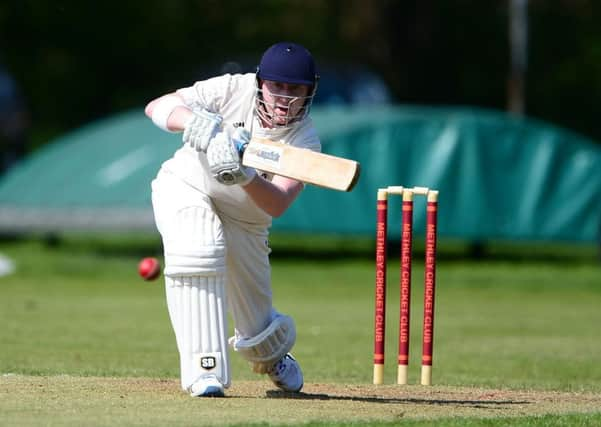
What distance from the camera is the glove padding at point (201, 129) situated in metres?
6.57

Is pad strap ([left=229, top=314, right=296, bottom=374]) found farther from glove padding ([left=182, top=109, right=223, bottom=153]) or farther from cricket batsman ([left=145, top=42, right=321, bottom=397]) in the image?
glove padding ([left=182, top=109, right=223, bottom=153])

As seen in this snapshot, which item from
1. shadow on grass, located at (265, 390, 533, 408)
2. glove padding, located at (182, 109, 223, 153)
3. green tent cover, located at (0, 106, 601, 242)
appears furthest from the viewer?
green tent cover, located at (0, 106, 601, 242)

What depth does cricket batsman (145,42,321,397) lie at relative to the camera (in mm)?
6680

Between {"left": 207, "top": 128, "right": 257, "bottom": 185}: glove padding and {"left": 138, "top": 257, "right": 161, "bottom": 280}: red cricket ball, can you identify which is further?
{"left": 138, "top": 257, "right": 161, "bottom": 280}: red cricket ball

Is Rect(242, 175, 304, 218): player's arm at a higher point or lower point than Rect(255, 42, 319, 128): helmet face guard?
lower

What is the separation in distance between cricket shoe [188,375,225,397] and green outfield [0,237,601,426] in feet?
0.23

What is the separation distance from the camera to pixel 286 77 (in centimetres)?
674

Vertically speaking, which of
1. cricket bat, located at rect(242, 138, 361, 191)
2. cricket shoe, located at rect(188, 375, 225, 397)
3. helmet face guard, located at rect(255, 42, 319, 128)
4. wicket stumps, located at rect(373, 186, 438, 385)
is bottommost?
cricket shoe, located at rect(188, 375, 225, 397)

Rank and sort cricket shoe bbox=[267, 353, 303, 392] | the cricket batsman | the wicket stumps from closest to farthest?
the cricket batsman
cricket shoe bbox=[267, 353, 303, 392]
the wicket stumps

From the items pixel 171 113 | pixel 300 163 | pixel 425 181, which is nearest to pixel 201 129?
pixel 171 113

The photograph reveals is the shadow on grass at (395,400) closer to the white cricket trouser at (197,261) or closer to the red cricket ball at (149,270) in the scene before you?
the white cricket trouser at (197,261)

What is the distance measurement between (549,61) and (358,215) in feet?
59.3

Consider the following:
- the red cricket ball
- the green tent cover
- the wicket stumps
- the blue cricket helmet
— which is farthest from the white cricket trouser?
the green tent cover

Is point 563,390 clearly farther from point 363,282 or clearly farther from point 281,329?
point 363,282
